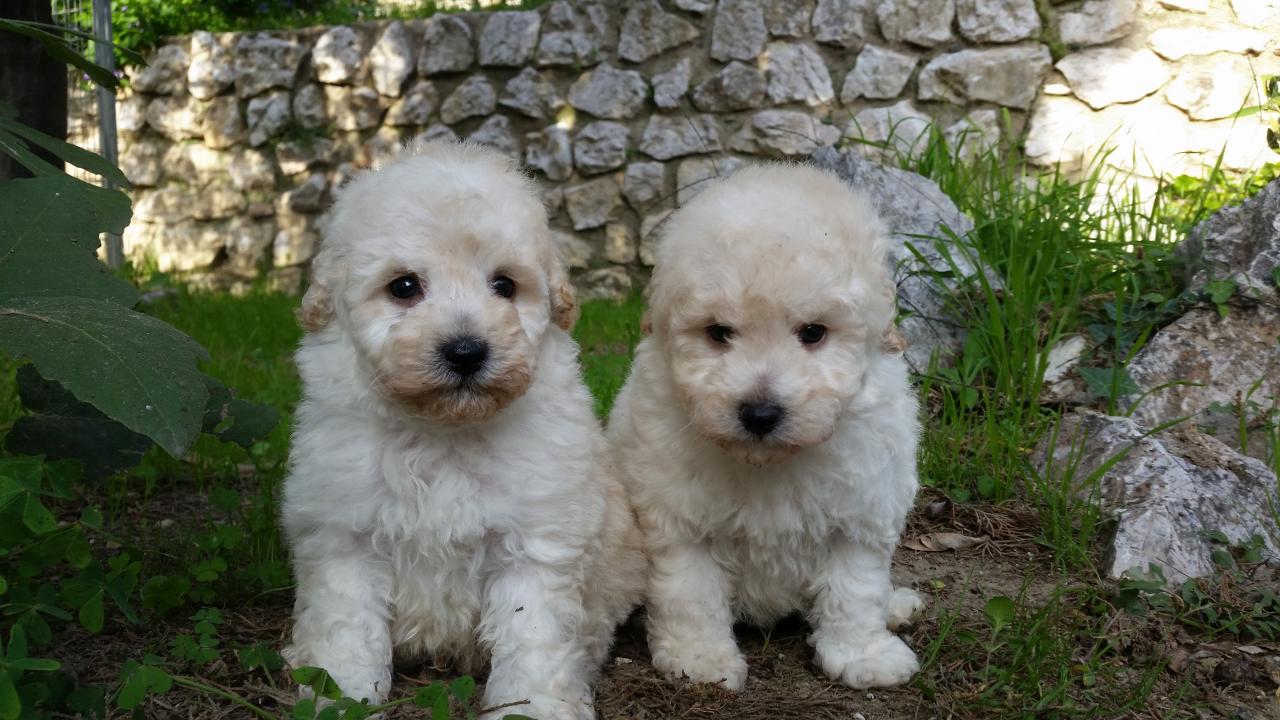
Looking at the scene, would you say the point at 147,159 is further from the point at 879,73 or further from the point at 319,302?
the point at 319,302

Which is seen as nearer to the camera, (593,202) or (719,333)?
(719,333)

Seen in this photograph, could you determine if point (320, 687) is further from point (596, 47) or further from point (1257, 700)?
point (596, 47)

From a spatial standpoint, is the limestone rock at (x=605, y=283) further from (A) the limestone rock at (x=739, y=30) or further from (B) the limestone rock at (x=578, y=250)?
(A) the limestone rock at (x=739, y=30)

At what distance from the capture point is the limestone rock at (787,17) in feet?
24.8

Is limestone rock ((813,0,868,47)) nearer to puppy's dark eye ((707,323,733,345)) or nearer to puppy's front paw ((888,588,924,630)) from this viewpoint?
puppy's front paw ((888,588,924,630))

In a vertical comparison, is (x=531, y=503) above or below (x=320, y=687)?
above

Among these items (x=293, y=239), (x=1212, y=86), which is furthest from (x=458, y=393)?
(x=293, y=239)

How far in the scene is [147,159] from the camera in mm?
9172

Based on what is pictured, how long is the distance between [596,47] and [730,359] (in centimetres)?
607

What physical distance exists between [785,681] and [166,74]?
27.3 ft

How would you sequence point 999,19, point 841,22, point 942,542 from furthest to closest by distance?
1. point 841,22
2. point 999,19
3. point 942,542

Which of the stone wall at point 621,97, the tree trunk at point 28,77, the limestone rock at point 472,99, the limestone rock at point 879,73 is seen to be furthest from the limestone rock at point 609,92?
the tree trunk at point 28,77

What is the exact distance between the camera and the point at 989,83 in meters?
7.18

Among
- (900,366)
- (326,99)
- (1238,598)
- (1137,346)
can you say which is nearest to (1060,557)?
(1238,598)
